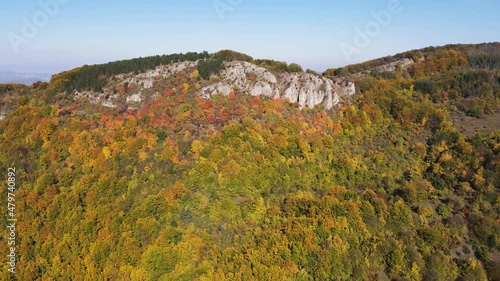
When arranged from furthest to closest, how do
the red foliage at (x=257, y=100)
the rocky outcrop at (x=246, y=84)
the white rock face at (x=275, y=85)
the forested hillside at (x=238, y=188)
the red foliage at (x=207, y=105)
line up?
the white rock face at (x=275, y=85), the rocky outcrop at (x=246, y=84), the red foliage at (x=257, y=100), the red foliage at (x=207, y=105), the forested hillside at (x=238, y=188)

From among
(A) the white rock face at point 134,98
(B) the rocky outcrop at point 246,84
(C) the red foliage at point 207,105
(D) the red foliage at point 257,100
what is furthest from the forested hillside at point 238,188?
(A) the white rock face at point 134,98

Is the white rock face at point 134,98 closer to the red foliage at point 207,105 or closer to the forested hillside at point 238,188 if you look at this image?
the forested hillside at point 238,188

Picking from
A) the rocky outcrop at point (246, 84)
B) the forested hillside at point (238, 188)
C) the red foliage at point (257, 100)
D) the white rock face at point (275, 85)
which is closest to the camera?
the forested hillside at point (238, 188)

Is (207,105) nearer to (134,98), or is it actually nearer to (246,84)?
(246,84)

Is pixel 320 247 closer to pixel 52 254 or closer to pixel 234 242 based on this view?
pixel 234 242

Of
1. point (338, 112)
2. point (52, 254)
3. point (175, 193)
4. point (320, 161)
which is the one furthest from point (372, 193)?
point (52, 254)

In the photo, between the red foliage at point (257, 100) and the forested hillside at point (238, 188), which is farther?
the red foliage at point (257, 100)

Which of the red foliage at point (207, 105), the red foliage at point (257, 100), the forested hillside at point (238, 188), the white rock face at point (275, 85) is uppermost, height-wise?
the white rock face at point (275, 85)
